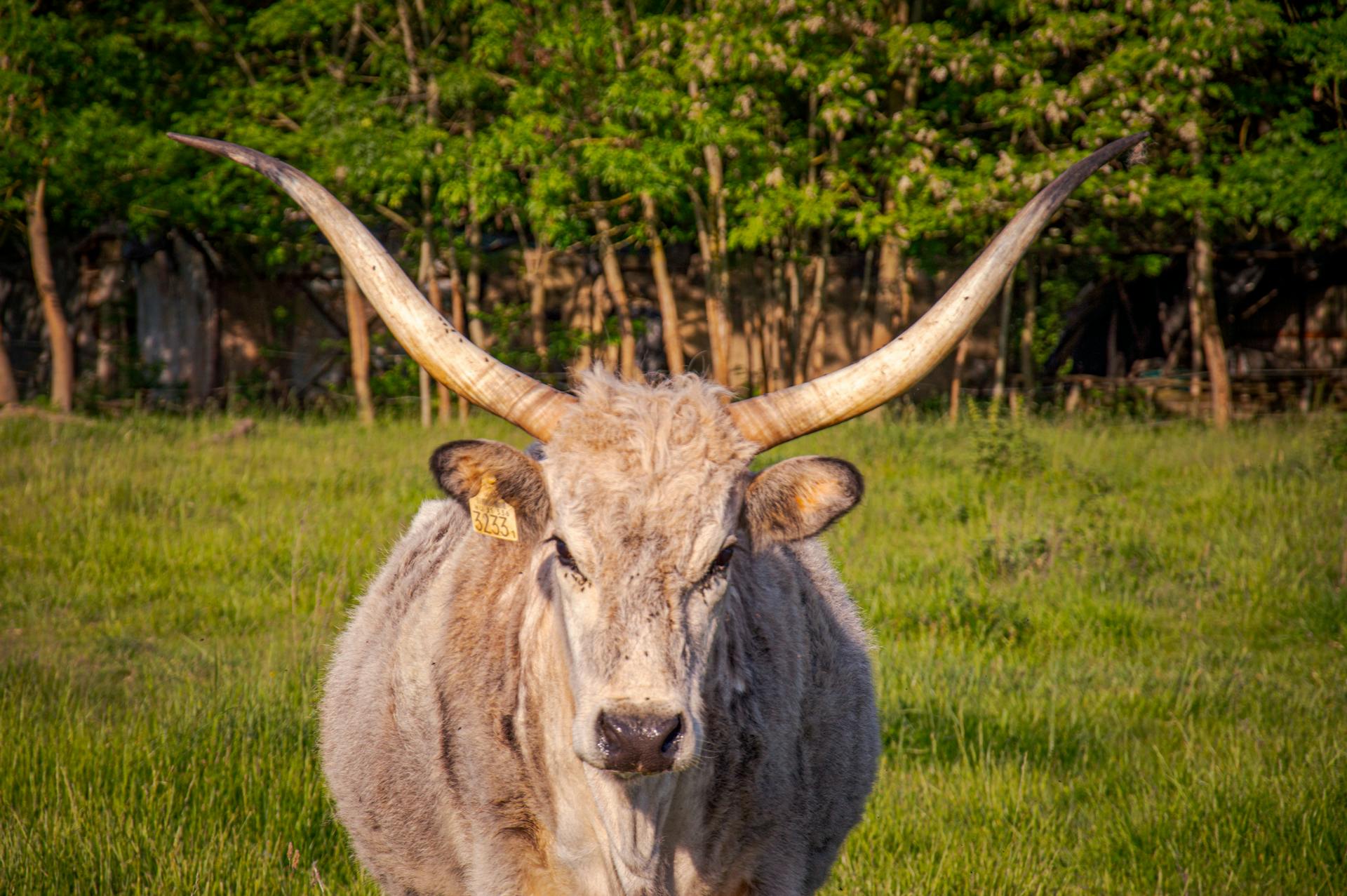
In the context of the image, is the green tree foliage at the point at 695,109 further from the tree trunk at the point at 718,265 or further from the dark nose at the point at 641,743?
the dark nose at the point at 641,743

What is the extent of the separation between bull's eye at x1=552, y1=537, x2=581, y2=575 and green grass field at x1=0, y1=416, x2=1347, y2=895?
5.51 feet

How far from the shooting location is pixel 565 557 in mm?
2885

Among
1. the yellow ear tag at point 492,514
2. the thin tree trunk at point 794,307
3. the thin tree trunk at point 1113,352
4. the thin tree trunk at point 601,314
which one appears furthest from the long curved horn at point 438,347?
the thin tree trunk at point 1113,352

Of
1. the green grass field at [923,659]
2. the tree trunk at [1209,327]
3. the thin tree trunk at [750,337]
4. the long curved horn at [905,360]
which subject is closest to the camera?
the long curved horn at [905,360]

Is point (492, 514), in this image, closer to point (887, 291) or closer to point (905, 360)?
→ point (905, 360)

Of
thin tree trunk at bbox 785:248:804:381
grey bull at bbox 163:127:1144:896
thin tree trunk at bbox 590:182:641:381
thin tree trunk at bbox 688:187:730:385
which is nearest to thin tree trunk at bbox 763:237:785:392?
thin tree trunk at bbox 785:248:804:381

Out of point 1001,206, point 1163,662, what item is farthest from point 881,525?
point 1001,206

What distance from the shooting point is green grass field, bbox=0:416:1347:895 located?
4258 mm

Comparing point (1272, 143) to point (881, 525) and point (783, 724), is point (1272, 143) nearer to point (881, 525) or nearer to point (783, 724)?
point (881, 525)

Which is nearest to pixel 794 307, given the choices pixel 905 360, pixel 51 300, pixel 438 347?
pixel 51 300

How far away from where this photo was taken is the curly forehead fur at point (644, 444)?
283 centimetres

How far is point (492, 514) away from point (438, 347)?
0.45 metres

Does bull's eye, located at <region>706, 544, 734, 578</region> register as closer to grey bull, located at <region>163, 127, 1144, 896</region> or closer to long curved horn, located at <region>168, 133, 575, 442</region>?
grey bull, located at <region>163, 127, 1144, 896</region>

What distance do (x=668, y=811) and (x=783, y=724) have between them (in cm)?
43
